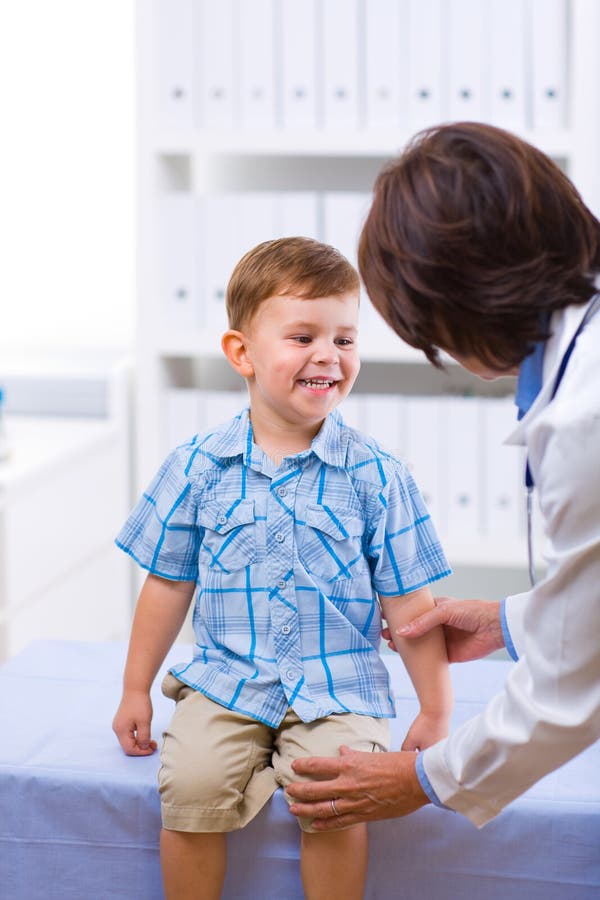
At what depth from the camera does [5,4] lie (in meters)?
2.94

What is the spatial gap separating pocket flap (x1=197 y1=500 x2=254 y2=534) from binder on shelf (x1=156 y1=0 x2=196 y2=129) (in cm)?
136

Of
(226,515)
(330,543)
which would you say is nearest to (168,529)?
(226,515)

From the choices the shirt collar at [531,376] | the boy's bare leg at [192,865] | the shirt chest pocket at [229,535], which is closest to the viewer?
the shirt collar at [531,376]

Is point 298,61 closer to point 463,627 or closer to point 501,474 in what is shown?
point 501,474

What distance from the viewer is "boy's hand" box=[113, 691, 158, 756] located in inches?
50.9

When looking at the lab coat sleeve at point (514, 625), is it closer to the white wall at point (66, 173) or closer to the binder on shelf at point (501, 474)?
the binder on shelf at point (501, 474)

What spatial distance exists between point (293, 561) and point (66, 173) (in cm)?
202

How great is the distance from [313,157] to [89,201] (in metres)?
0.65

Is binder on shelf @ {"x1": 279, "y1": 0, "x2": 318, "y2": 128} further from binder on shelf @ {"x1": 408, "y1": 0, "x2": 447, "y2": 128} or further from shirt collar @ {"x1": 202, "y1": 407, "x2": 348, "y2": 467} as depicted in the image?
shirt collar @ {"x1": 202, "y1": 407, "x2": 348, "y2": 467}

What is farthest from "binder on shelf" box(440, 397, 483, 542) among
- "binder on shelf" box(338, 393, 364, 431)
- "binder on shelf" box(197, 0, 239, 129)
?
"binder on shelf" box(197, 0, 239, 129)

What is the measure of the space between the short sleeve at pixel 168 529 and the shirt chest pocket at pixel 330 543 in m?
0.14

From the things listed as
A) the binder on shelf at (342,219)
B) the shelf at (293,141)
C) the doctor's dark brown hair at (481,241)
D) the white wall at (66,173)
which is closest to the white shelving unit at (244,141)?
the shelf at (293,141)

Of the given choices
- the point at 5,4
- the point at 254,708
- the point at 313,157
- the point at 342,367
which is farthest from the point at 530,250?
the point at 5,4

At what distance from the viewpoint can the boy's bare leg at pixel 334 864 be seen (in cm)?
113
